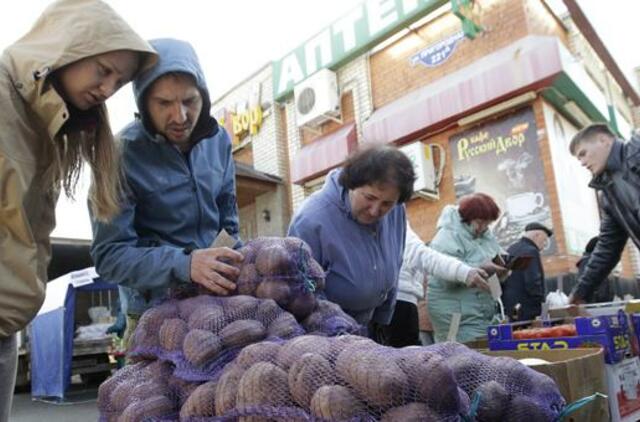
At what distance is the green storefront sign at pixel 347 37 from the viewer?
9.08m

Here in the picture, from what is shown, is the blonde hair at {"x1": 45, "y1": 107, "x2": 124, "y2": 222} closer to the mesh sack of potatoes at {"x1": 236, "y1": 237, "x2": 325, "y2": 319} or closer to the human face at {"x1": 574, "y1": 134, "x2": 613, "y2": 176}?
the mesh sack of potatoes at {"x1": 236, "y1": 237, "x2": 325, "y2": 319}

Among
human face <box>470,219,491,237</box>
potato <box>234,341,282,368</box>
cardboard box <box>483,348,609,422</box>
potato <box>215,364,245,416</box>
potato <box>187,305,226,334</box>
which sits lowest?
cardboard box <box>483,348,609,422</box>

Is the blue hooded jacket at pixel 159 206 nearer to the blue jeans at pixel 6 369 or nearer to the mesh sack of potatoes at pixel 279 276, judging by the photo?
the mesh sack of potatoes at pixel 279 276

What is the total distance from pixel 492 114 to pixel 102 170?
7.27m

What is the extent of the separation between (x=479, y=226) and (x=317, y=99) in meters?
7.08

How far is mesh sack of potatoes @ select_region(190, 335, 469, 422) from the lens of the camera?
3.16 feet

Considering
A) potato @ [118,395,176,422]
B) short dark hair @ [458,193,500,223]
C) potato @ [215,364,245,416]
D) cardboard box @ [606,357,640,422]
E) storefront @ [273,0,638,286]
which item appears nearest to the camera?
potato @ [215,364,245,416]

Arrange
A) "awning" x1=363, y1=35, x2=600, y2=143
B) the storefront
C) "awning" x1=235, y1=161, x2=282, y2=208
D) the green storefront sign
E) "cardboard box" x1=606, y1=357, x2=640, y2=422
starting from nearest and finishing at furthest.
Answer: "cardboard box" x1=606, y1=357, x2=640, y2=422 < "awning" x1=363, y1=35, x2=600, y2=143 < the storefront < the green storefront sign < "awning" x1=235, y1=161, x2=282, y2=208

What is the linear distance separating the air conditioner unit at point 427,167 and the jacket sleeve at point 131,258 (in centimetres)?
689

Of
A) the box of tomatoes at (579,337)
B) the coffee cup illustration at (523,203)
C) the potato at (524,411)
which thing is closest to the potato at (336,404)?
the potato at (524,411)

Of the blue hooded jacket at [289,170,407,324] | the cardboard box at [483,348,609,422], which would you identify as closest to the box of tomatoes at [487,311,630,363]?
the cardboard box at [483,348,609,422]

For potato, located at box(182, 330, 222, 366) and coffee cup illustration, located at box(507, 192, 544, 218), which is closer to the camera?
potato, located at box(182, 330, 222, 366)

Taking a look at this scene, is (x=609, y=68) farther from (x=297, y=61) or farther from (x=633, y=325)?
(x=633, y=325)

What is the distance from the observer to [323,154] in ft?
34.3
